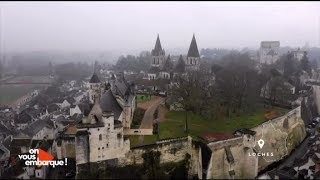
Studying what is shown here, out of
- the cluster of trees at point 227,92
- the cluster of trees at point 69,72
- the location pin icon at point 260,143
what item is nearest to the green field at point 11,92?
the cluster of trees at point 69,72

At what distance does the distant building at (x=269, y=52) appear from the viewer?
88669 mm

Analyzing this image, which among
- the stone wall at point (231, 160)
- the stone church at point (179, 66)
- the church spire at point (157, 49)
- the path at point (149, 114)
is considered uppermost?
the church spire at point (157, 49)

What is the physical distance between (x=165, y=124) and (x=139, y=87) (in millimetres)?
20416

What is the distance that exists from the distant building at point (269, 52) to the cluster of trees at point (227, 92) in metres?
38.6

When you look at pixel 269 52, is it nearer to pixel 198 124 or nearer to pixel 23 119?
pixel 198 124

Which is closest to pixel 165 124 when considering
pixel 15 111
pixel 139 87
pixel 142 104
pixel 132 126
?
pixel 132 126

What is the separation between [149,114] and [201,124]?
575cm

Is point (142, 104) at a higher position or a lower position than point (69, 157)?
higher

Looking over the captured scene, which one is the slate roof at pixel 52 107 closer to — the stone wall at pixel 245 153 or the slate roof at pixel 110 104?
the slate roof at pixel 110 104

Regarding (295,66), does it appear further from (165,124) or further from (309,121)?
(165,124)

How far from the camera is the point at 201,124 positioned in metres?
33.7

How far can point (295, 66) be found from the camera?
63.6 metres

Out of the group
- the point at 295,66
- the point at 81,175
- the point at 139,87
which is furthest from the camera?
the point at 295,66

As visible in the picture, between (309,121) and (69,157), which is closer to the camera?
(69,157)
